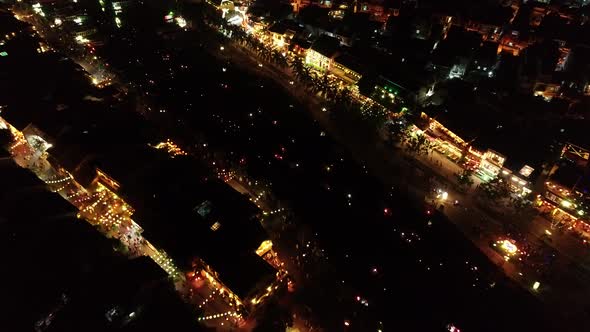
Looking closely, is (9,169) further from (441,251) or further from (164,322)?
(441,251)

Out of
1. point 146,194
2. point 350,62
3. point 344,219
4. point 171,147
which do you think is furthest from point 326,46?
point 146,194

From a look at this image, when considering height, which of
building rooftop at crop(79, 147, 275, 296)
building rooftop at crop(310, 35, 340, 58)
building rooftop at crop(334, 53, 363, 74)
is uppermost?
building rooftop at crop(310, 35, 340, 58)

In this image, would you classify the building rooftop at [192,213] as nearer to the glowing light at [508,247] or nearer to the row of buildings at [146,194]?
the row of buildings at [146,194]

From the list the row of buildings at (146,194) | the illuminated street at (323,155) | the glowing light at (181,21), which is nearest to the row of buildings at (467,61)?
the illuminated street at (323,155)

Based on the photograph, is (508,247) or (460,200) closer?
(508,247)

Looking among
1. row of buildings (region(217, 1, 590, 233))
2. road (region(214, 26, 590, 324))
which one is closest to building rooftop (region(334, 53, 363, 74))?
row of buildings (region(217, 1, 590, 233))

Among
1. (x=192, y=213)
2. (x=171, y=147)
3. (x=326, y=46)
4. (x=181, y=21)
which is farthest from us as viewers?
(x=181, y=21)

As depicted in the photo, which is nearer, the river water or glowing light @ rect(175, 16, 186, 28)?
the river water

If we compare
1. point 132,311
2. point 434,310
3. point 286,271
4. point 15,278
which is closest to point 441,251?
point 434,310

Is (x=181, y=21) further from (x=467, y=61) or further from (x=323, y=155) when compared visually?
(x=467, y=61)

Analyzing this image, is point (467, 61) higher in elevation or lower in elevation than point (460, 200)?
higher

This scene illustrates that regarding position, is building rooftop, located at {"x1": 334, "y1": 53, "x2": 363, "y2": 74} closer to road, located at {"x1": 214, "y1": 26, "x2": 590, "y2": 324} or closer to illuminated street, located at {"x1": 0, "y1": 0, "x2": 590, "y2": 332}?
illuminated street, located at {"x1": 0, "y1": 0, "x2": 590, "y2": 332}
